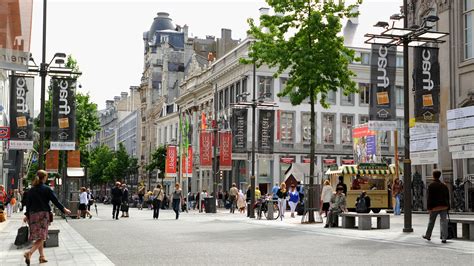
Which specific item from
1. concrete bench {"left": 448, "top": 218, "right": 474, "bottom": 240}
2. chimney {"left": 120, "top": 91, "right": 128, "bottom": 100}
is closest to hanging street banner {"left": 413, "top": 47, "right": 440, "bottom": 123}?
concrete bench {"left": 448, "top": 218, "right": 474, "bottom": 240}

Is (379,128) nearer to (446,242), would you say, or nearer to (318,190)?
(446,242)

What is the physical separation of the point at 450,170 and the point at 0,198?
72.7 ft

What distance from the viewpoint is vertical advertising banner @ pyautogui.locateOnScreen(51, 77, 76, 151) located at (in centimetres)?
2597

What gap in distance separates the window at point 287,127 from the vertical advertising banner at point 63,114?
39825 millimetres

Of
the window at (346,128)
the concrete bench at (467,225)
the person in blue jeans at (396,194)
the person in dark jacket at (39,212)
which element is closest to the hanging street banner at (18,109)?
the person in dark jacket at (39,212)

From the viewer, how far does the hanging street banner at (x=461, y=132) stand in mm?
34250

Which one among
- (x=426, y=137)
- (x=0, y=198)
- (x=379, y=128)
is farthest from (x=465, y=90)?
(x=0, y=198)

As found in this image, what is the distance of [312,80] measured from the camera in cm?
2723

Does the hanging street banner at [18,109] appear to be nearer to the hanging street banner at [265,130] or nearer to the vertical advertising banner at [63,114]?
the vertical advertising banner at [63,114]

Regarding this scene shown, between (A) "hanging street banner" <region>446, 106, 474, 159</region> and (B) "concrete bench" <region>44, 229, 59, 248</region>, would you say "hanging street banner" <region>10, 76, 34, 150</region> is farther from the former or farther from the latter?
(A) "hanging street banner" <region>446, 106, 474, 159</region>

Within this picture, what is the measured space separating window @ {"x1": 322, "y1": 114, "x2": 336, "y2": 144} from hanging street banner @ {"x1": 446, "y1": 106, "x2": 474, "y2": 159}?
31316 millimetres

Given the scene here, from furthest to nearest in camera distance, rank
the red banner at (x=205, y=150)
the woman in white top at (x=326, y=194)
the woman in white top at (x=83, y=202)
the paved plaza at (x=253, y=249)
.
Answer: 1. the red banner at (x=205, y=150)
2. the woman in white top at (x=83, y=202)
3. the woman in white top at (x=326, y=194)
4. the paved plaza at (x=253, y=249)

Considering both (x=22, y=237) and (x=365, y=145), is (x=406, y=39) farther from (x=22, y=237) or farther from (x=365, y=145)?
(x=365, y=145)

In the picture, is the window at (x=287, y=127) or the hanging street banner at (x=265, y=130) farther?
the window at (x=287, y=127)
